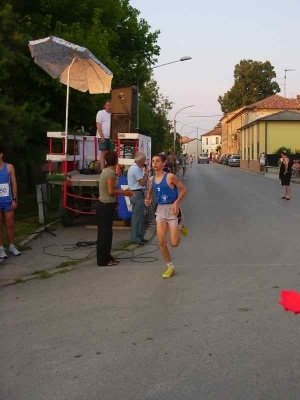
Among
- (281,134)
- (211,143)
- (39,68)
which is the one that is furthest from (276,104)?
(211,143)

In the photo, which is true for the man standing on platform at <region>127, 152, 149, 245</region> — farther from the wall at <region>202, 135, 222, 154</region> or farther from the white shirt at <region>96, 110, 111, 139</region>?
the wall at <region>202, 135, 222, 154</region>

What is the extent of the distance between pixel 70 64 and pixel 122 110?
1.72m

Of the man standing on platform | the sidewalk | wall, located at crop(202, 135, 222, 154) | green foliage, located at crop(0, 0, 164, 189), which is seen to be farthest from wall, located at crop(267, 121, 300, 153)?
wall, located at crop(202, 135, 222, 154)

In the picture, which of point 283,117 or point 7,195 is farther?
point 283,117

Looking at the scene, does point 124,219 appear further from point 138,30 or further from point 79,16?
point 138,30

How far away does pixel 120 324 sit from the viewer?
548 cm

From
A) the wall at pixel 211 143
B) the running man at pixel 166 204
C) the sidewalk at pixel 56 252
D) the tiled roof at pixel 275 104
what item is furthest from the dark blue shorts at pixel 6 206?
the wall at pixel 211 143

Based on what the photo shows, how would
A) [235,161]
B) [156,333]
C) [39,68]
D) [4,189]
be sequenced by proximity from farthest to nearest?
[235,161] → [39,68] → [4,189] → [156,333]

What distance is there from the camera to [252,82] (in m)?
92.7

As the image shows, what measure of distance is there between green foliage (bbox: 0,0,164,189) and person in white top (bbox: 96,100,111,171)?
1.58 metres

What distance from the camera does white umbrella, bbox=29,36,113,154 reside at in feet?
35.9

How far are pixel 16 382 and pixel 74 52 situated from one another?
8.37 metres

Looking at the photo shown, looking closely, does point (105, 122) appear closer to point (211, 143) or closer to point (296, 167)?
point (296, 167)

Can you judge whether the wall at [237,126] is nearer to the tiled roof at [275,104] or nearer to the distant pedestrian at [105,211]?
the tiled roof at [275,104]
